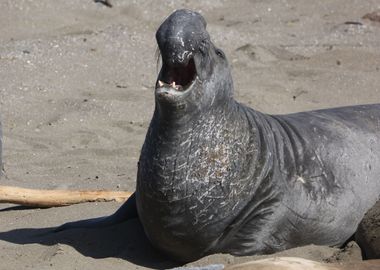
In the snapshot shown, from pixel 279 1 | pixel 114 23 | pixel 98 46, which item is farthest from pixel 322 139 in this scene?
pixel 279 1

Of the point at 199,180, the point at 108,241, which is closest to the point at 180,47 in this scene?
the point at 199,180

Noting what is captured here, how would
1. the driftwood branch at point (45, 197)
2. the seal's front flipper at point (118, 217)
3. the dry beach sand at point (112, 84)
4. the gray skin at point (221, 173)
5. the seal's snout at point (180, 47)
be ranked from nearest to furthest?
the seal's snout at point (180, 47)
the gray skin at point (221, 173)
the dry beach sand at point (112, 84)
the seal's front flipper at point (118, 217)
the driftwood branch at point (45, 197)

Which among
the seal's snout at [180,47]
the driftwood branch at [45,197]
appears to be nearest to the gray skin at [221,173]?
the seal's snout at [180,47]

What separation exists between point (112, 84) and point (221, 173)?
4.57 metres

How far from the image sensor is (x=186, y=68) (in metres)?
5.11

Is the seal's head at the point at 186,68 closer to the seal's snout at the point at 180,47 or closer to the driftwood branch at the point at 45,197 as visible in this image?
the seal's snout at the point at 180,47

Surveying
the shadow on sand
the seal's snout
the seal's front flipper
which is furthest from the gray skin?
the seal's front flipper

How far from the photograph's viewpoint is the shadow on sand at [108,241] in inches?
217


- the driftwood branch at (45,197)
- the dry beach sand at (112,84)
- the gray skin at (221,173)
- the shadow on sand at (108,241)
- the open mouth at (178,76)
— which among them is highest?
the open mouth at (178,76)

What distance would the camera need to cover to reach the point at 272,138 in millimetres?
5605

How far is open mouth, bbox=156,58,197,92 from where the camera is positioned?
5.02 metres

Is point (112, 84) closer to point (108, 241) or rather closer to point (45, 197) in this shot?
point (45, 197)

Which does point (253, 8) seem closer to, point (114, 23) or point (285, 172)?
point (114, 23)

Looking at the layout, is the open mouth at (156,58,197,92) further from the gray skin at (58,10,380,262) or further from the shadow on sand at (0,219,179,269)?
the shadow on sand at (0,219,179,269)
